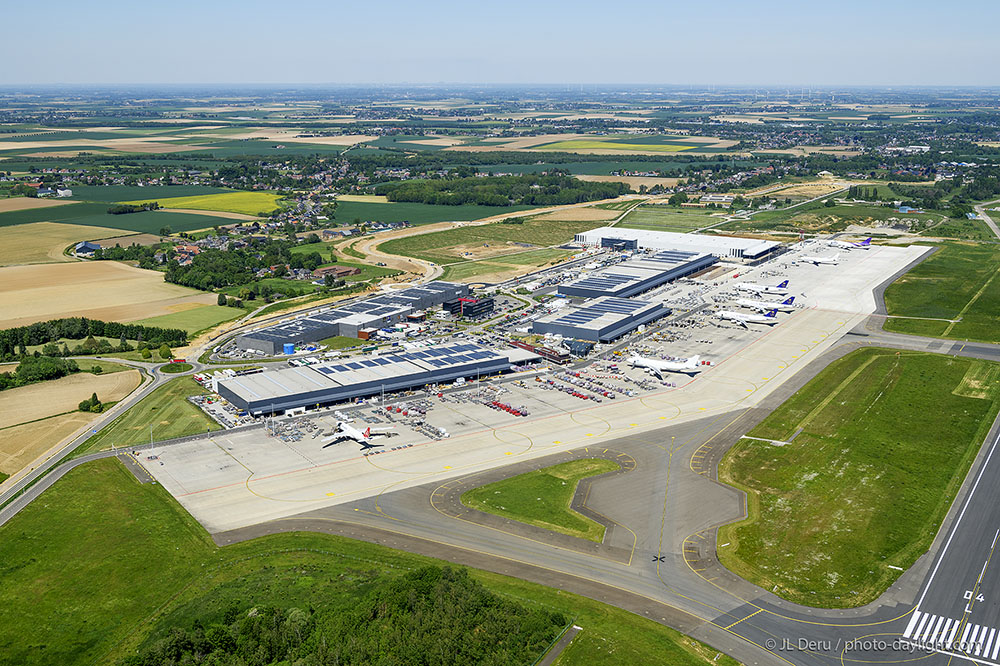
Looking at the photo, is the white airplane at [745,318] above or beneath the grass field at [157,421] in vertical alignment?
above

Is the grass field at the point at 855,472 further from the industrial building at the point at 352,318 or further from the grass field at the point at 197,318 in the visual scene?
the grass field at the point at 197,318

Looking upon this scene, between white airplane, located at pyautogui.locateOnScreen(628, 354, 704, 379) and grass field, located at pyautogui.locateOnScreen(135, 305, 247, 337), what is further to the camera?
grass field, located at pyautogui.locateOnScreen(135, 305, 247, 337)

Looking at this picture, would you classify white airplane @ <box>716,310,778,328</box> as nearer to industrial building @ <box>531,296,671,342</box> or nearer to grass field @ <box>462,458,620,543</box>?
industrial building @ <box>531,296,671,342</box>

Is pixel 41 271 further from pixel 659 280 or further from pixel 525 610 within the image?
pixel 525 610

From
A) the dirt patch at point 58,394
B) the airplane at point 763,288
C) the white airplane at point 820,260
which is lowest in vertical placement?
the dirt patch at point 58,394

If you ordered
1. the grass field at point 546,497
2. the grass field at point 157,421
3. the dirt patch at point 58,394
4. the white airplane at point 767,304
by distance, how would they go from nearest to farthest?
1. the grass field at point 546,497
2. the grass field at point 157,421
3. the dirt patch at point 58,394
4. the white airplane at point 767,304

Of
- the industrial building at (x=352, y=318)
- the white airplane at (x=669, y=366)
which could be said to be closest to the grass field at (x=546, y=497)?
the white airplane at (x=669, y=366)

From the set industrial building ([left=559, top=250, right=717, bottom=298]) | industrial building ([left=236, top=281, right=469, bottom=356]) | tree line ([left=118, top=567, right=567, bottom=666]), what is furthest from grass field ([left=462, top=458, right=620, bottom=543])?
industrial building ([left=559, top=250, right=717, bottom=298])

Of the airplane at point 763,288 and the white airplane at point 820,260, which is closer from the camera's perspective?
the airplane at point 763,288
